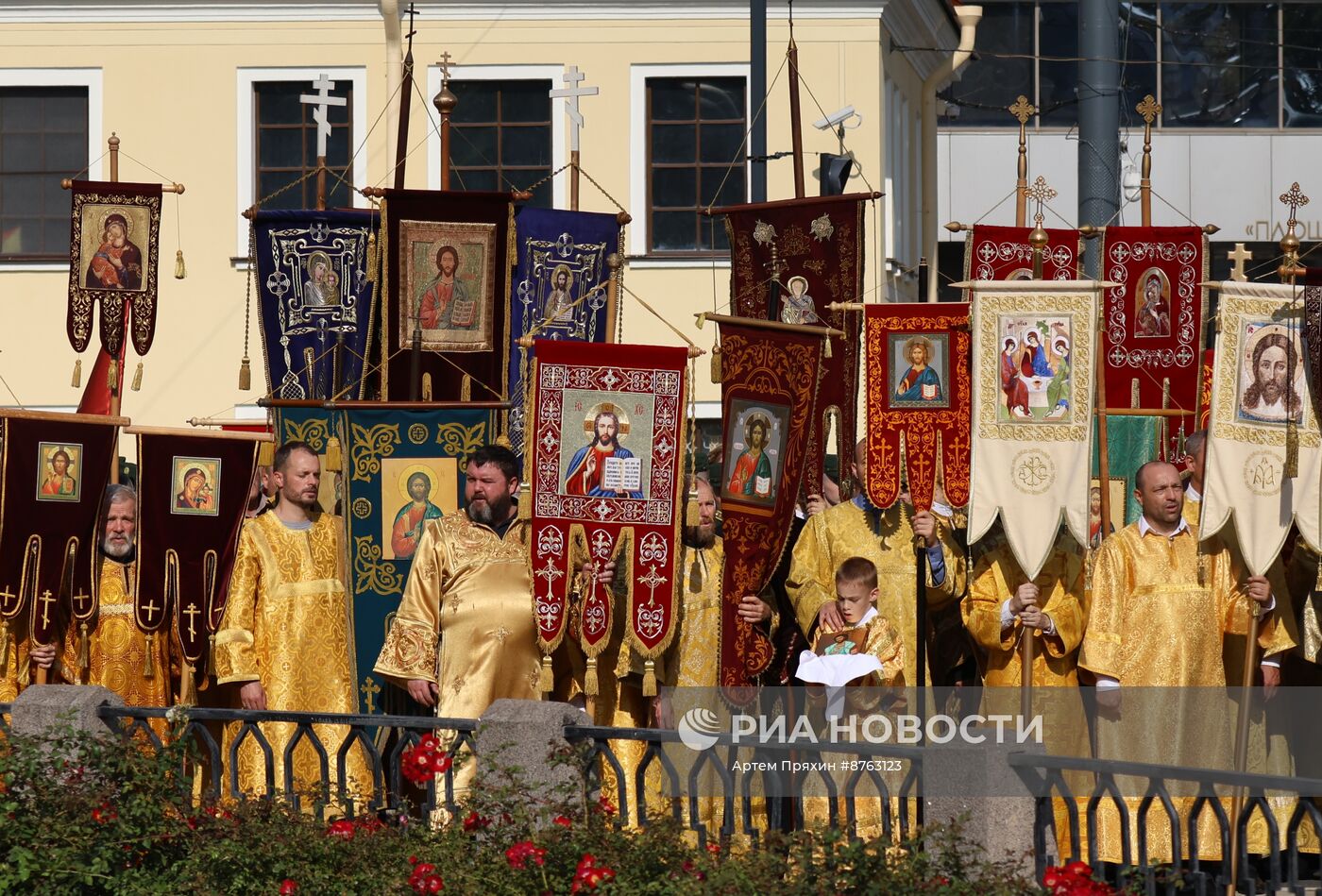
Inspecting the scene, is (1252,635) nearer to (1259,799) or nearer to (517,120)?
(1259,799)

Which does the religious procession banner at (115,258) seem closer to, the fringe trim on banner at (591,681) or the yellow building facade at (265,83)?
the fringe trim on banner at (591,681)

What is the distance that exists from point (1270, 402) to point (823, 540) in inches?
70.7

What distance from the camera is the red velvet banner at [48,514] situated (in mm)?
9227

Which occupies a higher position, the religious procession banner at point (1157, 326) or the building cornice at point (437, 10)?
the building cornice at point (437, 10)

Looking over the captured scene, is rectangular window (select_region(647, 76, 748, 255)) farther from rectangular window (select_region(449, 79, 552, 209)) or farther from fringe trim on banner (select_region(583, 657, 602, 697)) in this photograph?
fringe trim on banner (select_region(583, 657, 602, 697))

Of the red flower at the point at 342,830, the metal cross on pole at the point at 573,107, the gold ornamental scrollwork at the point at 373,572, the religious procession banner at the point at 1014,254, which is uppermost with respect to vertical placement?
the metal cross on pole at the point at 573,107

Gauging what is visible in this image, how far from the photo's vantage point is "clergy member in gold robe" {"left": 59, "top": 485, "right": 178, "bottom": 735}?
9391mm

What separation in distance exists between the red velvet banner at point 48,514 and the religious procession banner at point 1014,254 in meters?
4.07

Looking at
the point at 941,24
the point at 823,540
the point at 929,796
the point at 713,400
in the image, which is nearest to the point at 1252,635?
the point at 823,540

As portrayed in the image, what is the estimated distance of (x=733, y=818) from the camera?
7273 mm

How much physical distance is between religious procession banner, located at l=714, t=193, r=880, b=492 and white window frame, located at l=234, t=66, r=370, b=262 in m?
9.53

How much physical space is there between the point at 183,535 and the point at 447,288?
1.74m

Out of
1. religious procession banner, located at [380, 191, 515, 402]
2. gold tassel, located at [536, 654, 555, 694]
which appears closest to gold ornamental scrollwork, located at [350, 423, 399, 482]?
religious procession banner, located at [380, 191, 515, 402]

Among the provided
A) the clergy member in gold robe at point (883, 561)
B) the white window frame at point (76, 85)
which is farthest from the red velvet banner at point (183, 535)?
the white window frame at point (76, 85)
